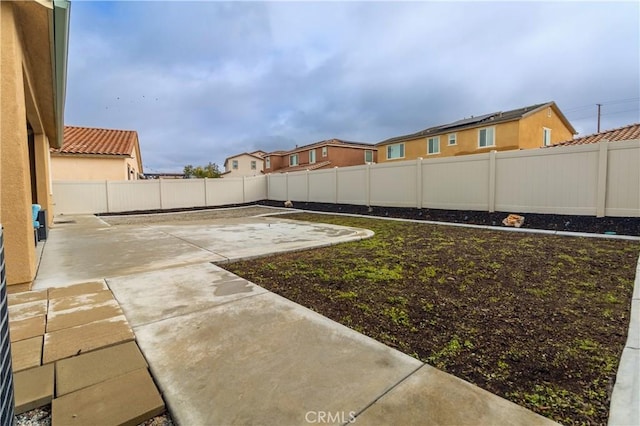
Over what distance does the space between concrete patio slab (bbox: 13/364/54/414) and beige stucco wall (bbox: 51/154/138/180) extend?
1884cm

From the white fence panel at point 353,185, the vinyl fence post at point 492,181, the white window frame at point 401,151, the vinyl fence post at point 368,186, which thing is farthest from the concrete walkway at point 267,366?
the white window frame at point 401,151

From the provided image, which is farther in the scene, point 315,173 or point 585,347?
point 315,173

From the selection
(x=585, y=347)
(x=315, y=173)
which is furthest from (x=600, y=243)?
(x=315, y=173)

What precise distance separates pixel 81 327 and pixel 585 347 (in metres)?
4.35

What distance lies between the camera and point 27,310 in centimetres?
329

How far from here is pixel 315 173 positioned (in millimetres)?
17578

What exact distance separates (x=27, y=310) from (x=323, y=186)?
1445cm

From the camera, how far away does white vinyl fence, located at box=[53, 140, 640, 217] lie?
788 centimetres

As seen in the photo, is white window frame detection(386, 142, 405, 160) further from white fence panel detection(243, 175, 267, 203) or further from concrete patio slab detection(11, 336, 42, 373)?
concrete patio slab detection(11, 336, 42, 373)

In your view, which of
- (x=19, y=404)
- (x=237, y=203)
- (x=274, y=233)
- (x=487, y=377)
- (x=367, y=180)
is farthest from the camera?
(x=237, y=203)

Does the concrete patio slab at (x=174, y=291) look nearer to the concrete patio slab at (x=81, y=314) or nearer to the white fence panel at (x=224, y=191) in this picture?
the concrete patio slab at (x=81, y=314)

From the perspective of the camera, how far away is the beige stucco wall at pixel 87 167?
1670cm

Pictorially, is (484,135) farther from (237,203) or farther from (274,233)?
(274,233)

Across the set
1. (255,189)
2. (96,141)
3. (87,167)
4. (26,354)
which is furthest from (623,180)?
(96,141)
